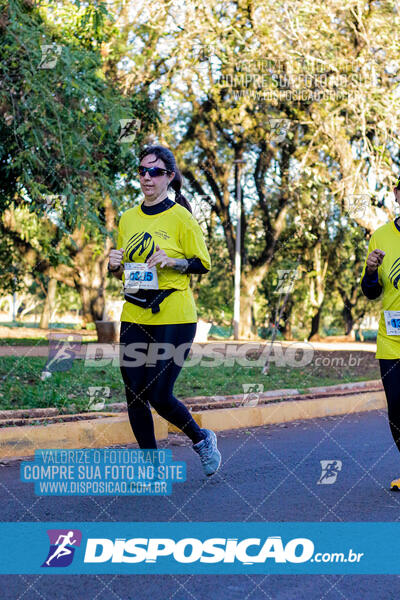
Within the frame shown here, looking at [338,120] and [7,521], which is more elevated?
[338,120]

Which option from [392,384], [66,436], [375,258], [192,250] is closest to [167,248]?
[192,250]

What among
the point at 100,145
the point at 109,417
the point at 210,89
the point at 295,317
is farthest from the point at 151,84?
the point at 295,317

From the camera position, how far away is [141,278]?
186 inches

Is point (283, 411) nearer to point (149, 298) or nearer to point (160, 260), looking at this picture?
Answer: point (149, 298)

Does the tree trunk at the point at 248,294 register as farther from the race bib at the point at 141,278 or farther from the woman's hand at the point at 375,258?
the race bib at the point at 141,278

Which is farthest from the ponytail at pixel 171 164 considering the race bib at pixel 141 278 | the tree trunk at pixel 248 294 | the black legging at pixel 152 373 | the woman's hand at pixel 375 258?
the tree trunk at pixel 248 294

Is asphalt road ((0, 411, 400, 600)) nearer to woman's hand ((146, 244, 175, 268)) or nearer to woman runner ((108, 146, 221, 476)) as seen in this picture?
woman runner ((108, 146, 221, 476))

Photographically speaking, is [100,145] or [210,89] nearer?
[100,145]

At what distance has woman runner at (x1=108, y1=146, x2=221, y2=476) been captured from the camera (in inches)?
187

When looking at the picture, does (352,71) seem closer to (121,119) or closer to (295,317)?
(121,119)

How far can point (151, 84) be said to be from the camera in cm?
2106

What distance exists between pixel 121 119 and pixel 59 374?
13.3ft

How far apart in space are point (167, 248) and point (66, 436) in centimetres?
249

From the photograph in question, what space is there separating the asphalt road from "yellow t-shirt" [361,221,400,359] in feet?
3.09
